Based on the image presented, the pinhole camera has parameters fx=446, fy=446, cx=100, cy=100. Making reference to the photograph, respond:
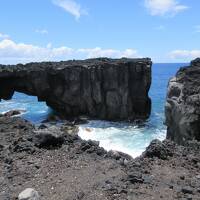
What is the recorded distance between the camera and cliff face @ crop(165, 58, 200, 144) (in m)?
30.1

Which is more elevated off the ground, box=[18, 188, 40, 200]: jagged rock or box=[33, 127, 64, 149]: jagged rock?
box=[33, 127, 64, 149]: jagged rock

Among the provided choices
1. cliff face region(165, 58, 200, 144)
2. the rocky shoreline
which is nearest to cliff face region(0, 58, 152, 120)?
cliff face region(165, 58, 200, 144)

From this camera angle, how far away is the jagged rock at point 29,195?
12.9 metres

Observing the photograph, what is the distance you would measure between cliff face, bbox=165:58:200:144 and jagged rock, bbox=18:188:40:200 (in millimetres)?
18032

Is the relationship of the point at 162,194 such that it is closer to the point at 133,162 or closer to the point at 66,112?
the point at 133,162

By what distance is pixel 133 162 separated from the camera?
50.9 ft

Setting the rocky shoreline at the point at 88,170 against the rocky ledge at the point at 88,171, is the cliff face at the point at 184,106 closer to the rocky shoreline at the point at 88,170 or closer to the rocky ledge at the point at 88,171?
the rocky ledge at the point at 88,171

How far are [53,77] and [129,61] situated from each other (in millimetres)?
11163

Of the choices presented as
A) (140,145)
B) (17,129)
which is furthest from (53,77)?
(17,129)

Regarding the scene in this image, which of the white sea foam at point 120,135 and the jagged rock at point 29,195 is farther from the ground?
the jagged rock at point 29,195

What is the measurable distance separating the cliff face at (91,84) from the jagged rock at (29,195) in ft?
163

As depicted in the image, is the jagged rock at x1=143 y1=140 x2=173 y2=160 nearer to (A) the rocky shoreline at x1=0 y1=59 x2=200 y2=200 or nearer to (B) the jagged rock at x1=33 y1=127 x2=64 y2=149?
(A) the rocky shoreline at x1=0 y1=59 x2=200 y2=200

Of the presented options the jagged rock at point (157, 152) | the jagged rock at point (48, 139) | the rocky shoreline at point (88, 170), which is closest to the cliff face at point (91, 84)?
the rocky shoreline at point (88, 170)

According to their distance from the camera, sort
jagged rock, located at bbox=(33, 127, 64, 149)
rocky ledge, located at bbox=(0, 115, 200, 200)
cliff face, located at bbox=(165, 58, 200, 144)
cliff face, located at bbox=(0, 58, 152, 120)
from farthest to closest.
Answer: cliff face, located at bbox=(0, 58, 152, 120) → cliff face, located at bbox=(165, 58, 200, 144) → jagged rock, located at bbox=(33, 127, 64, 149) → rocky ledge, located at bbox=(0, 115, 200, 200)
